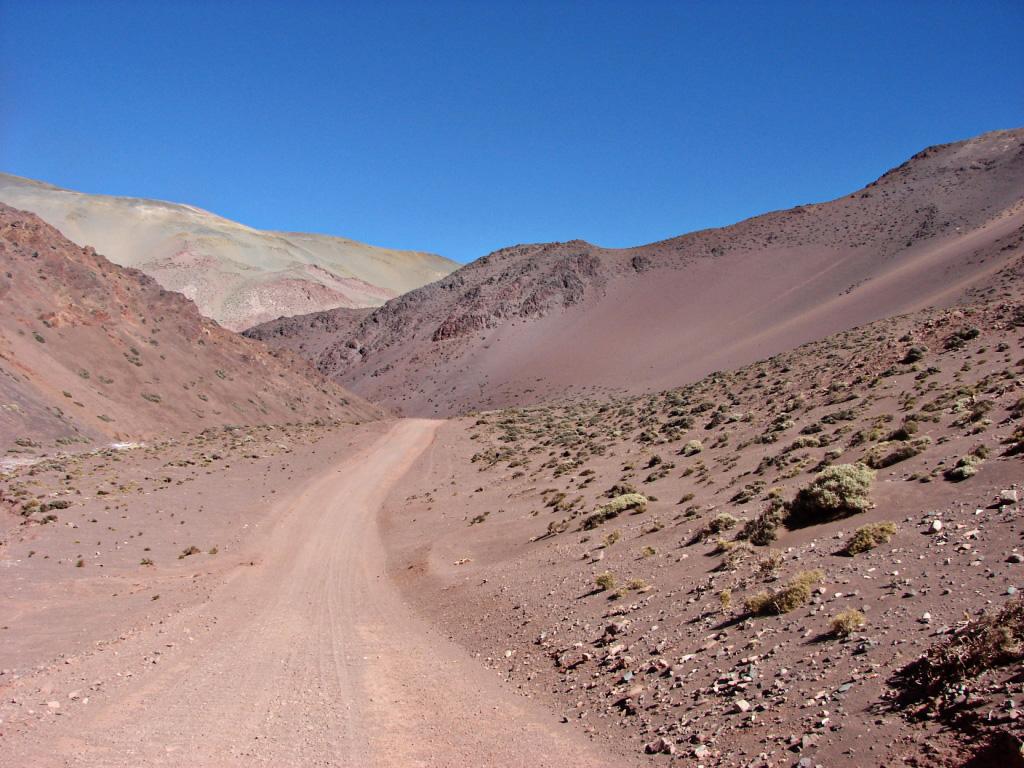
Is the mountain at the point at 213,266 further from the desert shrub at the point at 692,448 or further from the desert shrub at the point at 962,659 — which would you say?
the desert shrub at the point at 962,659

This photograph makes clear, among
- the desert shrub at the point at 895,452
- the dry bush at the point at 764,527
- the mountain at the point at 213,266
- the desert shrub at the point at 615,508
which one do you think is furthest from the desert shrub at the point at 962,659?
the mountain at the point at 213,266

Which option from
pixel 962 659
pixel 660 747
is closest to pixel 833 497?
pixel 962 659

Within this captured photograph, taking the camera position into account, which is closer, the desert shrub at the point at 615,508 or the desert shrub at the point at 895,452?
the desert shrub at the point at 895,452

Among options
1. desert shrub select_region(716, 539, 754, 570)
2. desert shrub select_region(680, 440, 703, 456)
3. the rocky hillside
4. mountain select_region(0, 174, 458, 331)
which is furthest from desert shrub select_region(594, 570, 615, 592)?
mountain select_region(0, 174, 458, 331)

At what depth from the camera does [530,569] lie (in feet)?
48.3

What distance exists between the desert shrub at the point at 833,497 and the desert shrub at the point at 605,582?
10.7 feet

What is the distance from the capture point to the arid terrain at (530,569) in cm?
727

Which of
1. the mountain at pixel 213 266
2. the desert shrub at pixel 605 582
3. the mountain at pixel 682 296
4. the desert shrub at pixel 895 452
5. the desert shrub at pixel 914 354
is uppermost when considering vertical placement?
the mountain at pixel 213 266

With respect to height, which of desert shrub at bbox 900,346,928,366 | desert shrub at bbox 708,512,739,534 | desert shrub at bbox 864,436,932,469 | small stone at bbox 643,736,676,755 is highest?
desert shrub at bbox 900,346,928,366

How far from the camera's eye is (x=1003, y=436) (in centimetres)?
1316

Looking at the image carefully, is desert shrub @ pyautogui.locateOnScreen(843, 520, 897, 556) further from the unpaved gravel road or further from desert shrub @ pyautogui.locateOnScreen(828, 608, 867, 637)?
the unpaved gravel road

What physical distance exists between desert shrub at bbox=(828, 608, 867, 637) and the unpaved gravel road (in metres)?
2.94

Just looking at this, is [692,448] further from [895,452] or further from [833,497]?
[833,497]

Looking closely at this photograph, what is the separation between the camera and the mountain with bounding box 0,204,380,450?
34.9 meters
